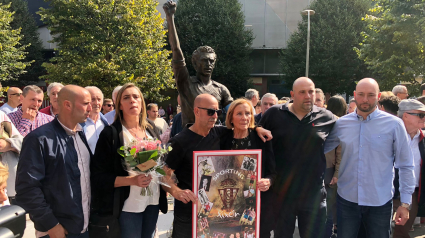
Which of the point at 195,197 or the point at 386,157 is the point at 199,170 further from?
the point at 386,157

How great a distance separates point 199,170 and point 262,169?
2.29 feet

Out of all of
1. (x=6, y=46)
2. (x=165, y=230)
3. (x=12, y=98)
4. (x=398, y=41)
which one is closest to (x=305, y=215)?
(x=165, y=230)

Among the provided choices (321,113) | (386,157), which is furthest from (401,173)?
(321,113)

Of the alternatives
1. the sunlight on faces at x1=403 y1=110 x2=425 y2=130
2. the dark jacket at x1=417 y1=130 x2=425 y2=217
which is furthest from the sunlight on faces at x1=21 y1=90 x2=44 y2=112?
the dark jacket at x1=417 y1=130 x2=425 y2=217

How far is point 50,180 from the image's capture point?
2418 mm

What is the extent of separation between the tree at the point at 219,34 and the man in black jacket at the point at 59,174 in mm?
21961

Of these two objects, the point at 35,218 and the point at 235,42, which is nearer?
the point at 35,218

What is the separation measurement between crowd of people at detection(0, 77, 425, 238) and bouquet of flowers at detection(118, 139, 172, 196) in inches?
4.0

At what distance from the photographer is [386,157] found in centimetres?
310

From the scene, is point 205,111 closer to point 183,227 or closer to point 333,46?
point 183,227

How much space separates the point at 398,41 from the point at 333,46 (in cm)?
979

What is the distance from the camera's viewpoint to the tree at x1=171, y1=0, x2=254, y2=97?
24.7 metres

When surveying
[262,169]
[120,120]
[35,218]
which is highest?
[120,120]

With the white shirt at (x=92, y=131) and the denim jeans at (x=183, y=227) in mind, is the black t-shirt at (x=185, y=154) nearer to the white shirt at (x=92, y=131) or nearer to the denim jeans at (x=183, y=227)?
the denim jeans at (x=183, y=227)
